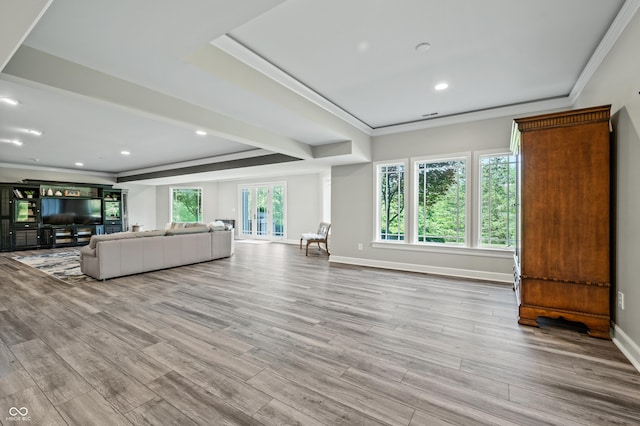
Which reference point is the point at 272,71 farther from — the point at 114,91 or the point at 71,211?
the point at 71,211

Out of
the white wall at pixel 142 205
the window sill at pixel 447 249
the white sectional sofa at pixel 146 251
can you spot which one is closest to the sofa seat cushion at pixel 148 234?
the white sectional sofa at pixel 146 251

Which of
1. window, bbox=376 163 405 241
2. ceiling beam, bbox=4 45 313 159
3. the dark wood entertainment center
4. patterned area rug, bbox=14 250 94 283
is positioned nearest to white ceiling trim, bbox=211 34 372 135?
ceiling beam, bbox=4 45 313 159

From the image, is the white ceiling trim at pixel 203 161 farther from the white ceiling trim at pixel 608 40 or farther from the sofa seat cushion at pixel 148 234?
the white ceiling trim at pixel 608 40

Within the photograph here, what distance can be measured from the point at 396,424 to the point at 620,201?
265 cm

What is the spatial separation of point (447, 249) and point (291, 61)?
3822 millimetres

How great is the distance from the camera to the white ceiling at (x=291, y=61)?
2.01 metres

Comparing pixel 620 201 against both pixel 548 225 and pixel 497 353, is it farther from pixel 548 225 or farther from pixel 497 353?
pixel 497 353

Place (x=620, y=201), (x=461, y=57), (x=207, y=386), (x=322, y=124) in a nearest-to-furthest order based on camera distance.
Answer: (x=207, y=386) → (x=620, y=201) → (x=461, y=57) → (x=322, y=124)

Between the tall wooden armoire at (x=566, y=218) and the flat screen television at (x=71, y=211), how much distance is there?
11890mm

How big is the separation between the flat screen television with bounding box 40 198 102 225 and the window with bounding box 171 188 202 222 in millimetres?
2408

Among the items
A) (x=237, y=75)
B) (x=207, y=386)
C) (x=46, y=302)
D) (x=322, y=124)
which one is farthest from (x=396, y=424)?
(x=46, y=302)

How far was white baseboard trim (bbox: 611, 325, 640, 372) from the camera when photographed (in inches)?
80.0

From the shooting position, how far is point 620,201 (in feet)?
7.86

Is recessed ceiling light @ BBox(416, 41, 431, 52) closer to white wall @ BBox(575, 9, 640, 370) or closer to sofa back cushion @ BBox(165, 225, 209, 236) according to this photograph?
white wall @ BBox(575, 9, 640, 370)
